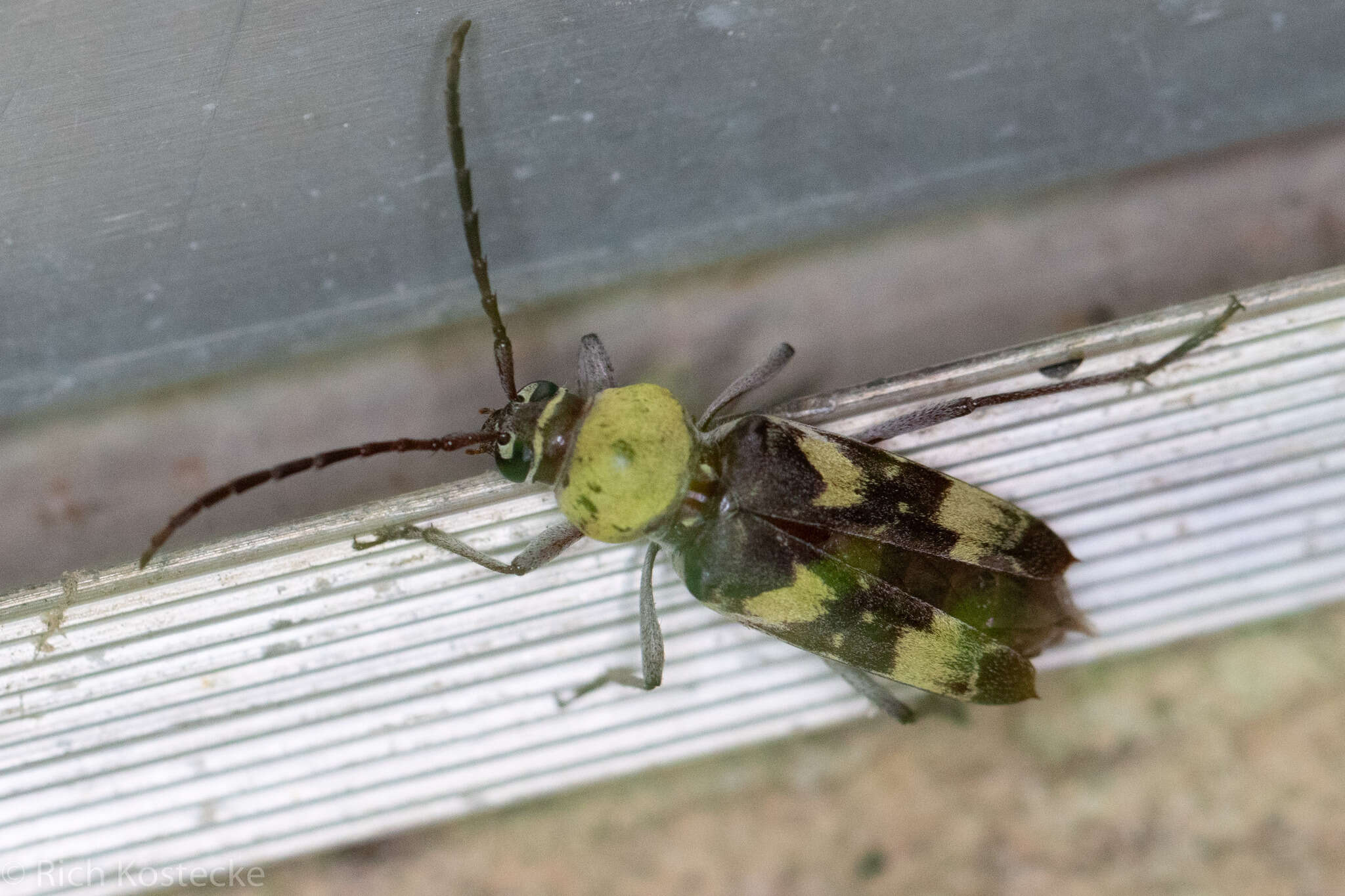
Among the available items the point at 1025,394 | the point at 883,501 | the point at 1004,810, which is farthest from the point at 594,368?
the point at 1004,810

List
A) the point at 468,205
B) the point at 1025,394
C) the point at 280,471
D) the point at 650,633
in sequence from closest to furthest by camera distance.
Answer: the point at 280,471 → the point at 468,205 → the point at 1025,394 → the point at 650,633

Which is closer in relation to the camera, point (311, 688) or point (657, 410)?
point (657, 410)

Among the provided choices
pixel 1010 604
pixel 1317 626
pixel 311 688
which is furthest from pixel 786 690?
pixel 1317 626

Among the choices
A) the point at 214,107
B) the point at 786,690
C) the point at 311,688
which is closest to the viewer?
the point at 214,107

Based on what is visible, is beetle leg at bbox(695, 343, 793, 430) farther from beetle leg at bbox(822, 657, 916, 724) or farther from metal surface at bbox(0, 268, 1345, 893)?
beetle leg at bbox(822, 657, 916, 724)

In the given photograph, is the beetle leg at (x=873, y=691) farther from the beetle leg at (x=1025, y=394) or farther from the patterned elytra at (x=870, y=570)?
the beetle leg at (x=1025, y=394)

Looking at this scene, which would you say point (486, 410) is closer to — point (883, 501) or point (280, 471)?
point (280, 471)

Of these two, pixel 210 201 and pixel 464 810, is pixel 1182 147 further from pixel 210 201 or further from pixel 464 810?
pixel 464 810
